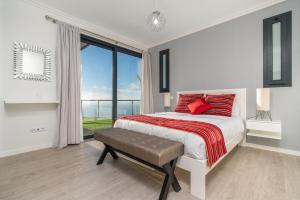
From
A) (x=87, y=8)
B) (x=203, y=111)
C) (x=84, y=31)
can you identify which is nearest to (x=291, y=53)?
(x=203, y=111)

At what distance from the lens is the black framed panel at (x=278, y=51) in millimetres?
2531

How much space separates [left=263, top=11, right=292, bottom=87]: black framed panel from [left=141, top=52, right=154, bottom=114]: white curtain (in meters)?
3.07

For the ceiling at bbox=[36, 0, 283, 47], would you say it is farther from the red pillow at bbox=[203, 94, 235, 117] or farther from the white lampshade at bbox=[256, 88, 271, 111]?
the red pillow at bbox=[203, 94, 235, 117]

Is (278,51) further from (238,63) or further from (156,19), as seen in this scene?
(156,19)

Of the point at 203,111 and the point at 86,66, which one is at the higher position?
the point at 86,66

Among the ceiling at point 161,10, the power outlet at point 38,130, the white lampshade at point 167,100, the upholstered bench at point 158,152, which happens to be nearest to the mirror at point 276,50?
the ceiling at point 161,10

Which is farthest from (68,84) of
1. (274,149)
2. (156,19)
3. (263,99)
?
(274,149)

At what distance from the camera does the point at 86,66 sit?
202 inches

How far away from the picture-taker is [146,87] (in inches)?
187

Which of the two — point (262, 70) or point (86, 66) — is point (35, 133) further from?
point (262, 70)

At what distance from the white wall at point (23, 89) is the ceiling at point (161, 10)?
47cm

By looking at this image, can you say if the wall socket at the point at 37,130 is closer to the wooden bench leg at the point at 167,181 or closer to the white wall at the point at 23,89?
the white wall at the point at 23,89

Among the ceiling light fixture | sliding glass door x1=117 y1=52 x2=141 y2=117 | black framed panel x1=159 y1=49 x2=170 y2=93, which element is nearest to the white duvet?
the ceiling light fixture

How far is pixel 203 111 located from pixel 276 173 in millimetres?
1448
